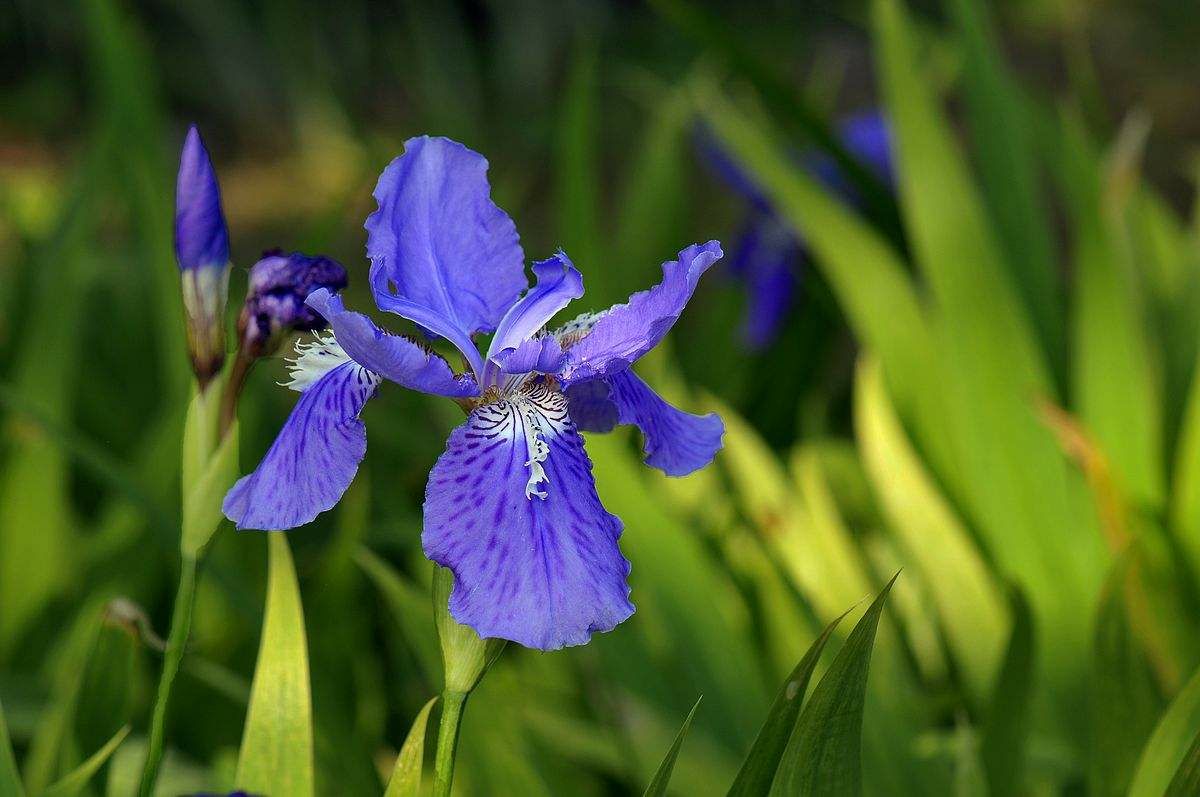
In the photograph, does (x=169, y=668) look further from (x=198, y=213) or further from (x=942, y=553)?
(x=942, y=553)

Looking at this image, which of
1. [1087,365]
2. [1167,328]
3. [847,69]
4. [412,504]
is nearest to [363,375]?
[1087,365]

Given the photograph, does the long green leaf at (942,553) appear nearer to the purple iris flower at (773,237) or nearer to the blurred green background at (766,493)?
the blurred green background at (766,493)

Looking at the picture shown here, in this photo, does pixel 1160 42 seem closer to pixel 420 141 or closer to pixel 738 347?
pixel 738 347

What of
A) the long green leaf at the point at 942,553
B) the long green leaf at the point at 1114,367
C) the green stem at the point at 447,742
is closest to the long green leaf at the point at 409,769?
the green stem at the point at 447,742

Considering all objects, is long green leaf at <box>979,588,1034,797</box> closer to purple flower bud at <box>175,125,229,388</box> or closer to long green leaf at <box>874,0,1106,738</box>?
long green leaf at <box>874,0,1106,738</box>

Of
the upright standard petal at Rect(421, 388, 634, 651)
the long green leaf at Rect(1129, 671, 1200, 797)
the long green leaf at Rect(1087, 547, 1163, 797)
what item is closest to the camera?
the upright standard petal at Rect(421, 388, 634, 651)

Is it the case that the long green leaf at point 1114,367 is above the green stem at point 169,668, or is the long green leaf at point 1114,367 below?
below

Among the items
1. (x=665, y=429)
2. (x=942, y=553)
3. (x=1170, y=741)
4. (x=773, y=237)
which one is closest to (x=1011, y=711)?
(x=1170, y=741)

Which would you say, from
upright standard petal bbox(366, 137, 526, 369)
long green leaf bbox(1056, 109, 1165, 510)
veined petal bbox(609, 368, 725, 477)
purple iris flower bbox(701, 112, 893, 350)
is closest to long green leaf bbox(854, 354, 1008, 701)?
long green leaf bbox(1056, 109, 1165, 510)
